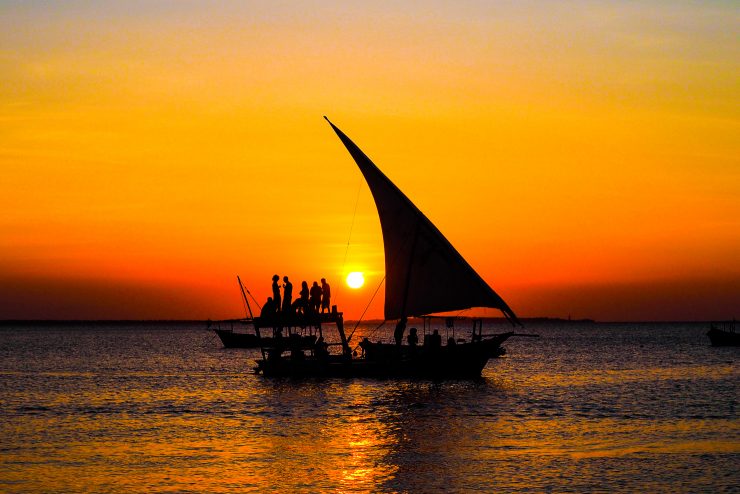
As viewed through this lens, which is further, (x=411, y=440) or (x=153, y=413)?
(x=153, y=413)

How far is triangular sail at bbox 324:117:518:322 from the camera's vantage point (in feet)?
140

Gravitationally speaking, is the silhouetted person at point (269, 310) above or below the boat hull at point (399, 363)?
above

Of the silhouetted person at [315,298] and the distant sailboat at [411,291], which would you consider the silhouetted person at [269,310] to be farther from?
the distant sailboat at [411,291]

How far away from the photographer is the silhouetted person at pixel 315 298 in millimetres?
43506

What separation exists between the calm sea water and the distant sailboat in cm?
121

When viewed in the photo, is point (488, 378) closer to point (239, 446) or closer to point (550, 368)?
point (550, 368)

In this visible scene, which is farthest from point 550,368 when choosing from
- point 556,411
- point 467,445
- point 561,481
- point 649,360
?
point 561,481

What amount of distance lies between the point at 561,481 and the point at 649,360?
6296cm


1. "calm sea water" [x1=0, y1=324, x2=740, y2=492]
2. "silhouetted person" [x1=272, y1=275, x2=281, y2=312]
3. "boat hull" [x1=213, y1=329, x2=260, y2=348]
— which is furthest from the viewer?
"boat hull" [x1=213, y1=329, x2=260, y2=348]

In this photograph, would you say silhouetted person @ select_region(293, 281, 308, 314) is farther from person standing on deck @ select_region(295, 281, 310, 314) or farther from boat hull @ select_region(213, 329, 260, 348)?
boat hull @ select_region(213, 329, 260, 348)

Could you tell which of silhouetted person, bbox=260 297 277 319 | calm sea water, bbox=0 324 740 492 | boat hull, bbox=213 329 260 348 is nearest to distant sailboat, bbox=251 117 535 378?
calm sea water, bbox=0 324 740 492

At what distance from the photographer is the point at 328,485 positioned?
21.6 m

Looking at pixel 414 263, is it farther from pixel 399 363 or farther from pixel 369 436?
pixel 369 436

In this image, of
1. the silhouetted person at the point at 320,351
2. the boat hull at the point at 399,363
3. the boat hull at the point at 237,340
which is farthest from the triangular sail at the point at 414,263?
the boat hull at the point at 237,340
